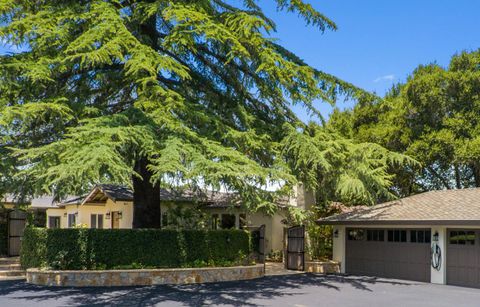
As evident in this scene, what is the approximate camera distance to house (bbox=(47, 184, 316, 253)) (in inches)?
953

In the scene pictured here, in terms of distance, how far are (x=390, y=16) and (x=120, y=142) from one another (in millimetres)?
11967

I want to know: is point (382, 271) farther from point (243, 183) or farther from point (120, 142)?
point (120, 142)

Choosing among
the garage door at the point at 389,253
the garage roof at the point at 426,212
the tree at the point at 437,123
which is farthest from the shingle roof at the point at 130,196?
the tree at the point at 437,123

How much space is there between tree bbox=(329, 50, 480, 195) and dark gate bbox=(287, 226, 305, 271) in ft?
27.5

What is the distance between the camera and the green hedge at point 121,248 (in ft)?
53.3

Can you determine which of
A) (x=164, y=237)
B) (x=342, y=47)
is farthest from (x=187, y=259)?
(x=342, y=47)

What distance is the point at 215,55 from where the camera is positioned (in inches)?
730

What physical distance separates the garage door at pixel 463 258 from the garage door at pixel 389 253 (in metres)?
0.90

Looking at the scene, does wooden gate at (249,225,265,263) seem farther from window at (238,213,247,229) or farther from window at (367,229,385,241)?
window at (367,229,385,241)

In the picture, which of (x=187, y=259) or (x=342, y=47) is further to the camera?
(x=342, y=47)

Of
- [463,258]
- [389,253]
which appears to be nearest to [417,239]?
[389,253]

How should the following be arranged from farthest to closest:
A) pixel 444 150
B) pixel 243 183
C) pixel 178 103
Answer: pixel 444 150
pixel 178 103
pixel 243 183

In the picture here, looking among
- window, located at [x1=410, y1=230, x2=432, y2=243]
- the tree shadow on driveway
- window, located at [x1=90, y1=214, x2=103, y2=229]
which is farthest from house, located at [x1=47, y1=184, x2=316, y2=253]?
the tree shadow on driveway

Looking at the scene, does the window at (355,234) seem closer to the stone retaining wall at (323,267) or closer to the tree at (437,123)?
the stone retaining wall at (323,267)
